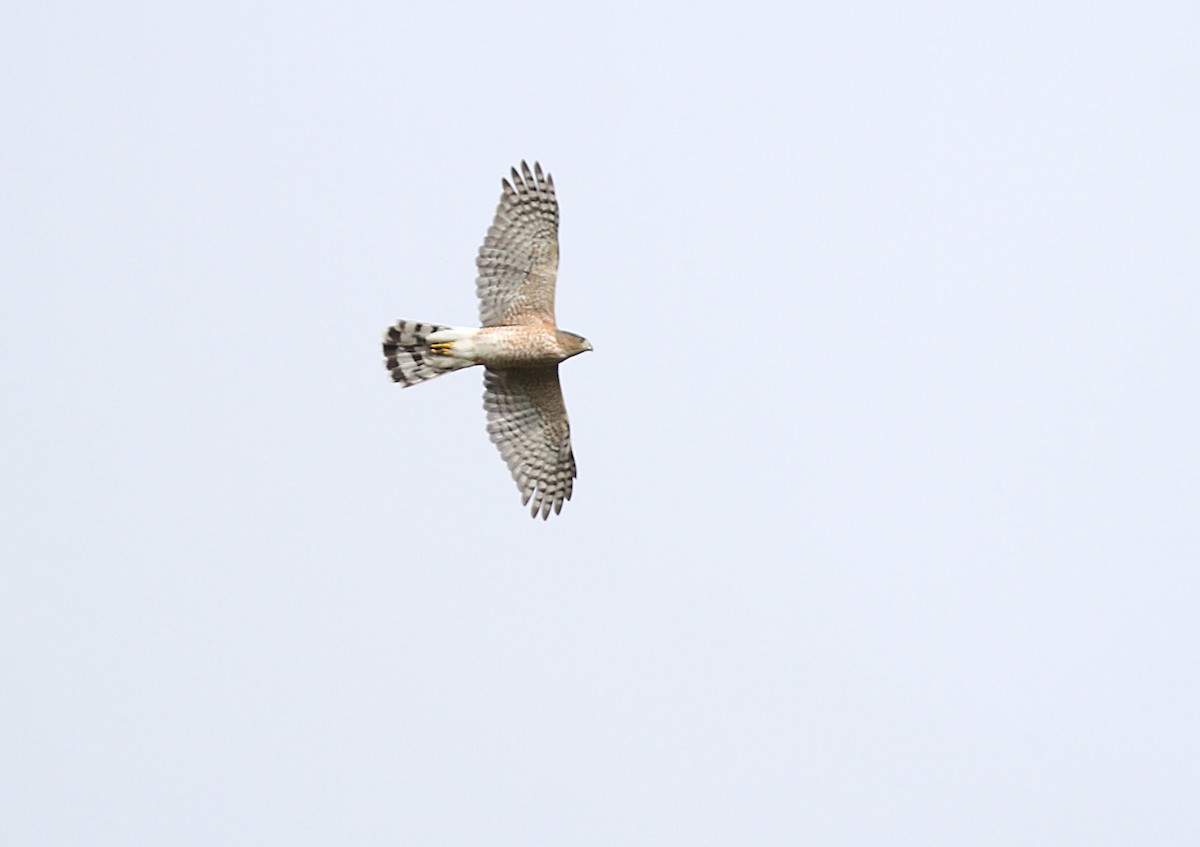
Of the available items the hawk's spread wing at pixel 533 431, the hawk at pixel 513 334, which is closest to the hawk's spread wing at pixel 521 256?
the hawk at pixel 513 334

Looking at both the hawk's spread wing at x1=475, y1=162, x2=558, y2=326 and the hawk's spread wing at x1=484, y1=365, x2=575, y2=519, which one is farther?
the hawk's spread wing at x1=484, y1=365, x2=575, y2=519

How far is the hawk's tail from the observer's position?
71.9ft

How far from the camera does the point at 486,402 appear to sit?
2280 centimetres

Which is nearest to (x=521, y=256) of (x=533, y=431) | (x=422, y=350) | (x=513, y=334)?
(x=513, y=334)

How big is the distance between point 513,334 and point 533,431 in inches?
56.9

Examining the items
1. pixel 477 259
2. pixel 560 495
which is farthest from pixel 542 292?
pixel 560 495

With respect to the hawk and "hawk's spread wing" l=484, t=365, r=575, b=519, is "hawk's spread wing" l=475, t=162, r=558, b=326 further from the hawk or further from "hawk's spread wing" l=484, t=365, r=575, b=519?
"hawk's spread wing" l=484, t=365, r=575, b=519

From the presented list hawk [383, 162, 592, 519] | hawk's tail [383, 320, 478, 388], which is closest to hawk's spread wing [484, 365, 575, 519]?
hawk [383, 162, 592, 519]

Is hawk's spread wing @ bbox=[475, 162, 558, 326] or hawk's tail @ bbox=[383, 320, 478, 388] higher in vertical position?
hawk's spread wing @ bbox=[475, 162, 558, 326]

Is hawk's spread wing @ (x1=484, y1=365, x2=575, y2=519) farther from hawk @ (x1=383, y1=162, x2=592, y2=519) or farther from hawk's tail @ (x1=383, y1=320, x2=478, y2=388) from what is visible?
hawk's tail @ (x1=383, y1=320, x2=478, y2=388)

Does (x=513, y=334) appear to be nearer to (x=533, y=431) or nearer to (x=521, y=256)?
(x=521, y=256)

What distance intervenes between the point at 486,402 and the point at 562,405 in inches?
29.7

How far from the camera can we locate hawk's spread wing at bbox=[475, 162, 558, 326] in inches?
850

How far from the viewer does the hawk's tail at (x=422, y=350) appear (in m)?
21.9
